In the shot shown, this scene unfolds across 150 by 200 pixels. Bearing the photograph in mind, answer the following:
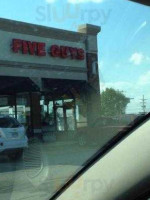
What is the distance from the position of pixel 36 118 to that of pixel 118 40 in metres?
1.36

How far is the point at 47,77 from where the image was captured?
3.73 metres

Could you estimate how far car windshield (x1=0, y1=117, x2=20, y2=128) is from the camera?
365 centimetres

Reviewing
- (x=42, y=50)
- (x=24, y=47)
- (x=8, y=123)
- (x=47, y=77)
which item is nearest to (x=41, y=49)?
(x=42, y=50)

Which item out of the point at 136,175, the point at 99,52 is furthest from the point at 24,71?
the point at 136,175

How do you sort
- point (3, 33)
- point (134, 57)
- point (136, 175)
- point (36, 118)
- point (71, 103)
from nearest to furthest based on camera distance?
point (136, 175), point (134, 57), point (71, 103), point (3, 33), point (36, 118)

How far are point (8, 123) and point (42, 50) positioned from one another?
25.7 inches

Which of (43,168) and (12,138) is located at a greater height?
(12,138)

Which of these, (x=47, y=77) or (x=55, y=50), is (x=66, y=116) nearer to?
(x=47, y=77)

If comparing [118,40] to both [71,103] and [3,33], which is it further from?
A: [3,33]

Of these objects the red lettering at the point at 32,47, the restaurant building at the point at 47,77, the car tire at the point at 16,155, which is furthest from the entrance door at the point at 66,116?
the red lettering at the point at 32,47

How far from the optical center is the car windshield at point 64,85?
2.79 metres

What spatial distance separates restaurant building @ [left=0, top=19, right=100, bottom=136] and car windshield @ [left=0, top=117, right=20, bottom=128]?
0.05 metres

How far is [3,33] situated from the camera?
3.65 m

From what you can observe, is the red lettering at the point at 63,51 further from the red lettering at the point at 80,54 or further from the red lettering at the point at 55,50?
the red lettering at the point at 80,54
